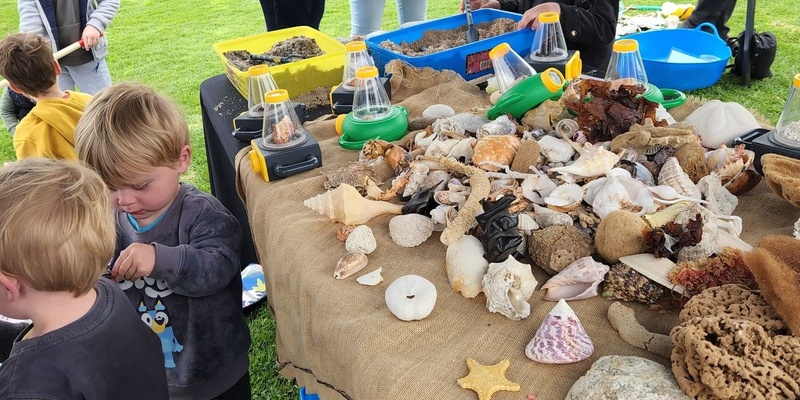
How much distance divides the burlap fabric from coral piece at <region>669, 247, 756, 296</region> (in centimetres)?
6

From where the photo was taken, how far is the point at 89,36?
2.82 metres

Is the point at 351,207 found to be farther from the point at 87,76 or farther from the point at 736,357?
the point at 87,76

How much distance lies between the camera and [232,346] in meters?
1.31

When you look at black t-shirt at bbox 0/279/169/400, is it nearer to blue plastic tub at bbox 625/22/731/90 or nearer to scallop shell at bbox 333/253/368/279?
scallop shell at bbox 333/253/368/279

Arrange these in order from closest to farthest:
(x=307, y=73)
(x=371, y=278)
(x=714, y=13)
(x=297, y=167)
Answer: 1. (x=371, y=278)
2. (x=297, y=167)
3. (x=307, y=73)
4. (x=714, y=13)

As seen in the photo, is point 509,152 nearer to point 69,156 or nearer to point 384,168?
point 384,168

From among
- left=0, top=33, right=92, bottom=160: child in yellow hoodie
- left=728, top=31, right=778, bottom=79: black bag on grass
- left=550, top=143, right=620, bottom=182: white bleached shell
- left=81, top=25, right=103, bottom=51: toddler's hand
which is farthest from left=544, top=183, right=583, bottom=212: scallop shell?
left=728, top=31, right=778, bottom=79: black bag on grass

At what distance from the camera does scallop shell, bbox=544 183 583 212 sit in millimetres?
979

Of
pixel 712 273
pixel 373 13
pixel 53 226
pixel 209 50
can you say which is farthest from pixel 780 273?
pixel 209 50

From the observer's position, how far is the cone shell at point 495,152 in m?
1.12

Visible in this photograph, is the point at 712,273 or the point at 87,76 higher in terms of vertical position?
the point at 712,273

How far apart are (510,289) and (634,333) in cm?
17

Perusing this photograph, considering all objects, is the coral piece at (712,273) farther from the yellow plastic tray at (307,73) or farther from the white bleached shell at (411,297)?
the yellow plastic tray at (307,73)

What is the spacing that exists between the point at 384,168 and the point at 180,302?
53 cm
